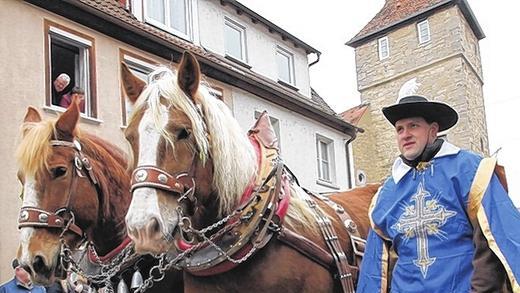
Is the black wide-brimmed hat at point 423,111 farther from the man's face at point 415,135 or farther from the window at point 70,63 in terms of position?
the window at point 70,63

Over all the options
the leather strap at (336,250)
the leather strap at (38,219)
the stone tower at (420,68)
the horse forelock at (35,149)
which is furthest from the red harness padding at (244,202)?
the stone tower at (420,68)

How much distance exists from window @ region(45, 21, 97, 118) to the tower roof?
20.5 metres

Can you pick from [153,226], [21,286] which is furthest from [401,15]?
→ [153,226]

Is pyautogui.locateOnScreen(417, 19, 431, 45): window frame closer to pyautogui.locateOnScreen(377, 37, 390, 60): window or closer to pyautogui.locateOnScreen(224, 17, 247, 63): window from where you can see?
pyautogui.locateOnScreen(377, 37, 390, 60): window

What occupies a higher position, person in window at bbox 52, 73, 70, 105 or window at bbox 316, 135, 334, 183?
person in window at bbox 52, 73, 70, 105

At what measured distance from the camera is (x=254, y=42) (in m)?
14.3

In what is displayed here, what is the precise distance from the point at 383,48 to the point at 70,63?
2222 cm

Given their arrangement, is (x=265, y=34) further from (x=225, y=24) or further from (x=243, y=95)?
(x=243, y=95)

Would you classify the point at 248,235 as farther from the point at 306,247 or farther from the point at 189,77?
the point at 189,77

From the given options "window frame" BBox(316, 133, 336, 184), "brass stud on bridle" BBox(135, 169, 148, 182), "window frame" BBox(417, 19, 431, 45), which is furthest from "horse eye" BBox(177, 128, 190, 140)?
"window frame" BBox(417, 19, 431, 45)

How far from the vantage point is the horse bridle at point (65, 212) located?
3307mm

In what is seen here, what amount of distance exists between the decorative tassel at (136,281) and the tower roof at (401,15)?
25366 mm

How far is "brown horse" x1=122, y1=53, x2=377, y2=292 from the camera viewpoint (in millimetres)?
2600

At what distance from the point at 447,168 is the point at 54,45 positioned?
7.86 m
